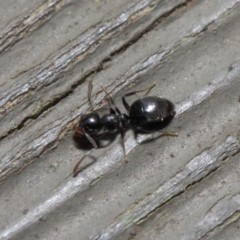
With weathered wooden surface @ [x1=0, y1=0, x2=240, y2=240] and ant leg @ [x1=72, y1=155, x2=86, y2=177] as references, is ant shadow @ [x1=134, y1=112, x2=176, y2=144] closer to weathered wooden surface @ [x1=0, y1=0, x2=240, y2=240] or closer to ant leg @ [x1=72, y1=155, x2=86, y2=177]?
weathered wooden surface @ [x1=0, y1=0, x2=240, y2=240]

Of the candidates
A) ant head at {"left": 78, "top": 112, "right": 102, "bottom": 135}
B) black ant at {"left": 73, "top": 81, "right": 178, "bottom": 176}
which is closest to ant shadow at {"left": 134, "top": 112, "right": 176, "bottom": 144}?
black ant at {"left": 73, "top": 81, "right": 178, "bottom": 176}

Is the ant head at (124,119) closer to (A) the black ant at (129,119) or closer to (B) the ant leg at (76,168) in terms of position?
(A) the black ant at (129,119)

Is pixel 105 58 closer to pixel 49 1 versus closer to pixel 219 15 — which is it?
pixel 49 1

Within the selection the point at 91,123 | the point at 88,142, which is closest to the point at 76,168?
the point at 88,142

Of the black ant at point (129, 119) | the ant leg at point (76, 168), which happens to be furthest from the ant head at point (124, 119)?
the ant leg at point (76, 168)

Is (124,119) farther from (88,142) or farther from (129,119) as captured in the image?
(88,142)
